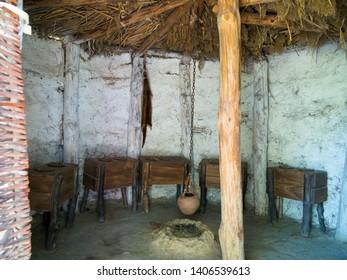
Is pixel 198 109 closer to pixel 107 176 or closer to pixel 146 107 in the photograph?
pixel 146 107

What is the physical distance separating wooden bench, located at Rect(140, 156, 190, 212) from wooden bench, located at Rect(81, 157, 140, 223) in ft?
0.44

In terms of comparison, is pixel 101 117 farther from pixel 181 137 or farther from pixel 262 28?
pixel 262 28

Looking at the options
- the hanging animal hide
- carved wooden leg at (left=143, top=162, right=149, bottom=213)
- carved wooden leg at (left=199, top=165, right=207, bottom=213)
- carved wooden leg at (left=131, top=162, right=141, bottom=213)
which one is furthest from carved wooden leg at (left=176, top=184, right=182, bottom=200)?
the hanging animal hide

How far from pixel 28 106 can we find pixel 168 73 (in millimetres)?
2203

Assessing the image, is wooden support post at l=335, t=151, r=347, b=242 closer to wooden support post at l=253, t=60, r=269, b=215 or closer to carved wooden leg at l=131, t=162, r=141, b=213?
wooden support post at l=253, t=60, r=269, b=215

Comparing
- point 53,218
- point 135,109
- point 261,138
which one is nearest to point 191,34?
point 135,109

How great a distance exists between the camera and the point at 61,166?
10.3 feet

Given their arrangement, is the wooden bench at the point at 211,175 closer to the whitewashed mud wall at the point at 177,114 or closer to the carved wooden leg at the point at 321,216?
the whitewashed mud wall at the point at 177,114

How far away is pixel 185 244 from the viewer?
8.94ft

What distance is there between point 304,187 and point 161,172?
1.87m

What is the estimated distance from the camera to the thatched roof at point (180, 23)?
8.71 ft

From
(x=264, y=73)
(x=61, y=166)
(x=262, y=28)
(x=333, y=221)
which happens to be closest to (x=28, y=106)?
(x=61, y=166)

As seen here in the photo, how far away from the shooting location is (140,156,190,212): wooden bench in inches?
151
